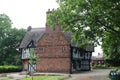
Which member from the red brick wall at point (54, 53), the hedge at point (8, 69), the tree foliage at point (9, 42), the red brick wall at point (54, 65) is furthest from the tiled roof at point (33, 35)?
the tree foliage at point (9, 42)

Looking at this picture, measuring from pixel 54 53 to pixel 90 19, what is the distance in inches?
1276

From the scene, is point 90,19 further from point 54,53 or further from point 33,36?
point 33,36

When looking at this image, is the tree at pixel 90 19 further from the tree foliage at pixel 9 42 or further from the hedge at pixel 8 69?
the tree foliage at pixel 9 42

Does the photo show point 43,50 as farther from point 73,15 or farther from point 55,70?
point 73,15

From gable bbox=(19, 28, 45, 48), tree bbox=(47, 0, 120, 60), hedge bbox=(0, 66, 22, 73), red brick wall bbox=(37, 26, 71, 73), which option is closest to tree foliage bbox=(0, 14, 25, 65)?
hedge bbox=(0, 66, 22, 73)

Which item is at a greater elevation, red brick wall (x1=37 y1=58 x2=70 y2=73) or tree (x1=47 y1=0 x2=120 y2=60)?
tree (x1=47 y1=0 x2=120 y2=60)

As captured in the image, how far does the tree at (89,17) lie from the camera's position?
103 feet

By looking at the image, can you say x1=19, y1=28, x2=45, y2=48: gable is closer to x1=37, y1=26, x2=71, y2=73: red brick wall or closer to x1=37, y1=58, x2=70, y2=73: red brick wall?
x1=37, y1=26, x2=71, y2=73: red brick wall

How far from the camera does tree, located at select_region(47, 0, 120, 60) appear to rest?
31.5 metres

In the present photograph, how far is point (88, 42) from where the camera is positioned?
3809cm

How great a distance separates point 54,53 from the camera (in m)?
65.1

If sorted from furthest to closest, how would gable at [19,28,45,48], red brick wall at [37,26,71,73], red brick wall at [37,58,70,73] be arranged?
1. gable at [19,28,45,48]
2. red brick wall at [37,26,71,73]
3. red brick wall at [37,58,70,73]

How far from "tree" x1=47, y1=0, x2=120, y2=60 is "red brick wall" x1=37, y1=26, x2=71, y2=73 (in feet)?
83.4

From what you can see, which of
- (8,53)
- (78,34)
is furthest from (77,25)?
(8,53)
